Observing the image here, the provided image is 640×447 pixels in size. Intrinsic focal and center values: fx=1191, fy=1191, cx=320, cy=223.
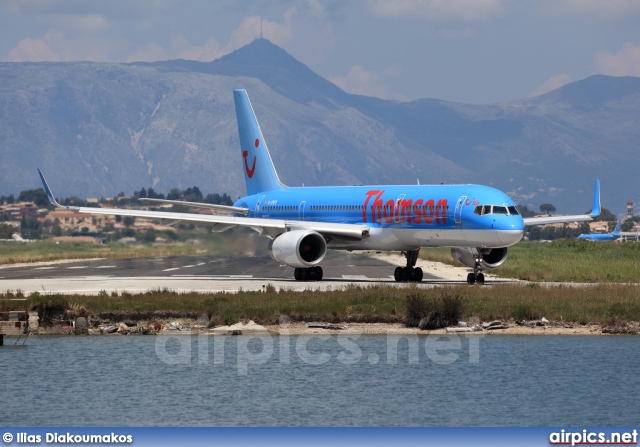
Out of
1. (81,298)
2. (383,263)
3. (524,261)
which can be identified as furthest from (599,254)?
(81,298)

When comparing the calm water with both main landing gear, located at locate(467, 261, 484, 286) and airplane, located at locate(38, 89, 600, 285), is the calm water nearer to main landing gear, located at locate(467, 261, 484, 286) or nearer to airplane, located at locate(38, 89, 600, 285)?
airplane, located at locate(38, 89, 600, 285)

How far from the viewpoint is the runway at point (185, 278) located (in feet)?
167

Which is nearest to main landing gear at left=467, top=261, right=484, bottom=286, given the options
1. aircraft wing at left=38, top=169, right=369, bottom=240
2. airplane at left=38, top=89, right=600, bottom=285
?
airplane at left=38, top=89, right=600, bottom=285

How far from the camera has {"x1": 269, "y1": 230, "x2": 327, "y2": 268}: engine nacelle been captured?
178ft

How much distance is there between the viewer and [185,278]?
59312mm

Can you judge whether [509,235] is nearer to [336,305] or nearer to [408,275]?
[408,275]

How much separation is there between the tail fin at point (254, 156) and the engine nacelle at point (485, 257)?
16.6m

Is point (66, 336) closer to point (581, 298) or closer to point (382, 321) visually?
point (382, 321)

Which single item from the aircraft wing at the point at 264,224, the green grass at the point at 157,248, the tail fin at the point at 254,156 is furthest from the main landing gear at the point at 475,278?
the tail fin at the point at 254,156

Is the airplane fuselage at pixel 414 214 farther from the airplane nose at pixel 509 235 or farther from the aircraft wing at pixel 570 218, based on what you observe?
the aircraft wing at pixel 570 218

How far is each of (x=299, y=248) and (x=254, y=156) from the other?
16329 mm

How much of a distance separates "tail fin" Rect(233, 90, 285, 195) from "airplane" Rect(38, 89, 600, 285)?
4.17 m

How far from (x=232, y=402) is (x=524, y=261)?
53.2 meters

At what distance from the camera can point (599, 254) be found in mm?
87375
